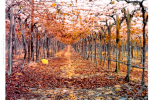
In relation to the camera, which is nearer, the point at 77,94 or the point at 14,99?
the point at 14,99

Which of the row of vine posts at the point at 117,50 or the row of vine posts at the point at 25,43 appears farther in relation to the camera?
the row of vine posts at the point at 117,50

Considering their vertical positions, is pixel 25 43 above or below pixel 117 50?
above

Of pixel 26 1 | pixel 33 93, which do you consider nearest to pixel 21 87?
pixel 33 93

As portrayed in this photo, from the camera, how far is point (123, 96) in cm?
493

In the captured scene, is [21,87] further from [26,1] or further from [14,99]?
[26,1]

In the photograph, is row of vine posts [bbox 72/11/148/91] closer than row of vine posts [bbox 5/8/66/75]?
No
